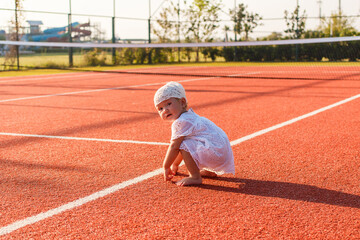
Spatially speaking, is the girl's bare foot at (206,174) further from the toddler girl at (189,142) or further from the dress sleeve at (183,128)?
the dress sleeve at (183,128)

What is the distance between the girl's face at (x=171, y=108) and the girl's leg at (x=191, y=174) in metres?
0.27

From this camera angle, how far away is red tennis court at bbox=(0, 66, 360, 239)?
2621mm

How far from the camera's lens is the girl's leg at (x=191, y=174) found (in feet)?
11.2

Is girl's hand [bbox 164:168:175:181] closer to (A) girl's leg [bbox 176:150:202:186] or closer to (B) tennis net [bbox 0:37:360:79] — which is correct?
(A) girl's leg [bbox 176:150:202:186]

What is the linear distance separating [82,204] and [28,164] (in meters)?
1.24

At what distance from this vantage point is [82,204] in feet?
9.78

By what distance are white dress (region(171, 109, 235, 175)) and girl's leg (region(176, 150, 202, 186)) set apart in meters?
0.03

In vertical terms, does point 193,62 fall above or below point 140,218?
above

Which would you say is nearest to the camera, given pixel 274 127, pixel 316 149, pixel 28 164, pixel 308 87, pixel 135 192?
pixel 135 192

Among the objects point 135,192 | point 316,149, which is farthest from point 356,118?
point 135,192

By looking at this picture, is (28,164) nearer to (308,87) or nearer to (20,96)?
(20,96)

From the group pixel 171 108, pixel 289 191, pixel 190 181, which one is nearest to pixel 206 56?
pixel 171 108

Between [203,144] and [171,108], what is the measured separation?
348 mm

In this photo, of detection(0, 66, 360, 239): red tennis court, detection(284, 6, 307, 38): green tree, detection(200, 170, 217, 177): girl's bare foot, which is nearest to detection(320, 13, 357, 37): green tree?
detection(284, 6, 307, 38): green tree
